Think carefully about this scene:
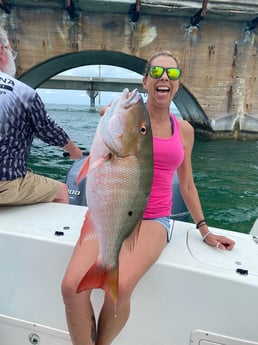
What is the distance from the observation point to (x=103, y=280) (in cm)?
136

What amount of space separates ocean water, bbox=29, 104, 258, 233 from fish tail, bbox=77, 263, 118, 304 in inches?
174

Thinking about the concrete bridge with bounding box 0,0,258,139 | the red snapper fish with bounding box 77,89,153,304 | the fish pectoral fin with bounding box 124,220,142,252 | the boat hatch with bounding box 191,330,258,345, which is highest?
the concrete bridge with bounding box 0,0,258,139

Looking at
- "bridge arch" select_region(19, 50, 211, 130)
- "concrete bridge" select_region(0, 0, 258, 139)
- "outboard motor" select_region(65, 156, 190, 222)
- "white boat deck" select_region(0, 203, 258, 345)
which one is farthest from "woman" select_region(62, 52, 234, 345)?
"bridge arch" select_region(19, 50, 211, 130)

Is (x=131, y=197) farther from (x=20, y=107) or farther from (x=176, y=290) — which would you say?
(x=20, y=107)

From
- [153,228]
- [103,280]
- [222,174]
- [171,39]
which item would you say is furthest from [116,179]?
[171,39]

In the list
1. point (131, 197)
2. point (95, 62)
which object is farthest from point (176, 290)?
point (95, 62)

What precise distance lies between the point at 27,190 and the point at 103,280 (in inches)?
46.5

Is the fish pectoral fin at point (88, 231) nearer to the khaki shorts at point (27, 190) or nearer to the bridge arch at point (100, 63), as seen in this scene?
the khaki shorts at point (27, 190)

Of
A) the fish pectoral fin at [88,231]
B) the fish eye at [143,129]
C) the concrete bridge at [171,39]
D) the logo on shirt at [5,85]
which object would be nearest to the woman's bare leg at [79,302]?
the fish pectoral fin at [88,231]

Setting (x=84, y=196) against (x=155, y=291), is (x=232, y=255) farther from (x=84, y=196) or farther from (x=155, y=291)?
(x=84, y=196)

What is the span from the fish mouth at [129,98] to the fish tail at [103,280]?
2.37 feet

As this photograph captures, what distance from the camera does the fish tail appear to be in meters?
1.35

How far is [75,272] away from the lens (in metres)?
1.53

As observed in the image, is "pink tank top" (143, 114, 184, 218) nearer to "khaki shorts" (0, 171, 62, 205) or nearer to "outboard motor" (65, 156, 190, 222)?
"khaki shorts" (0, 171, 62, 205)
